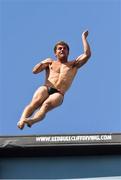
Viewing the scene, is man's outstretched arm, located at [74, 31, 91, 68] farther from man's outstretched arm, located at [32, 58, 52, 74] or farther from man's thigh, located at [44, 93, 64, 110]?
man's thigh, located at [44, 93, 64, 110]

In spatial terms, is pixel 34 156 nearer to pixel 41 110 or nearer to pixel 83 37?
pixel 41 110

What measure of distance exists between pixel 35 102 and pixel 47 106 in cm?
19

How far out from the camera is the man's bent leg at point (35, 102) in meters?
9.38

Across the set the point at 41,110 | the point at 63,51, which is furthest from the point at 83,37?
the point at 41,110

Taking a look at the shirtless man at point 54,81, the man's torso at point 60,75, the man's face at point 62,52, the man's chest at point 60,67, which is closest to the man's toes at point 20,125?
the shirtless man at point 54,81

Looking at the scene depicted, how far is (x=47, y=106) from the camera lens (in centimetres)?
940

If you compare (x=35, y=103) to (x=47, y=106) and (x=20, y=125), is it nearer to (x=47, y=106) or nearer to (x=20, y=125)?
(x=47, y=106)

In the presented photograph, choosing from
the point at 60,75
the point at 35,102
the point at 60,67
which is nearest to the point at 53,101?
the point at 35,102

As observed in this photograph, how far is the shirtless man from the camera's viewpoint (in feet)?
30.8

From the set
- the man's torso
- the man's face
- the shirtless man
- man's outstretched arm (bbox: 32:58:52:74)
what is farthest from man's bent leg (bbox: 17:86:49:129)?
the man's face

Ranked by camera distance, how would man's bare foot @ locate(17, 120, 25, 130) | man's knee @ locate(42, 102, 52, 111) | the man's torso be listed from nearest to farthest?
man's bare foot @ locate(17, 120, 25, 130)
man's knee @ locate(42, 102, 52, 111)
the man's torso

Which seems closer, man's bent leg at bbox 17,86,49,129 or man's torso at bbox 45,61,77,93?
man's bent leg at bbox 17,86,49,129

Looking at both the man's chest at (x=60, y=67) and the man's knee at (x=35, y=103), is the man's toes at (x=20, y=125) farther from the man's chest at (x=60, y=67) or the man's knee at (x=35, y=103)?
the man's chest at (x=60, y=67)

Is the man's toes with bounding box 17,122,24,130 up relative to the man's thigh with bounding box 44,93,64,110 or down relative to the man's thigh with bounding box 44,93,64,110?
down
